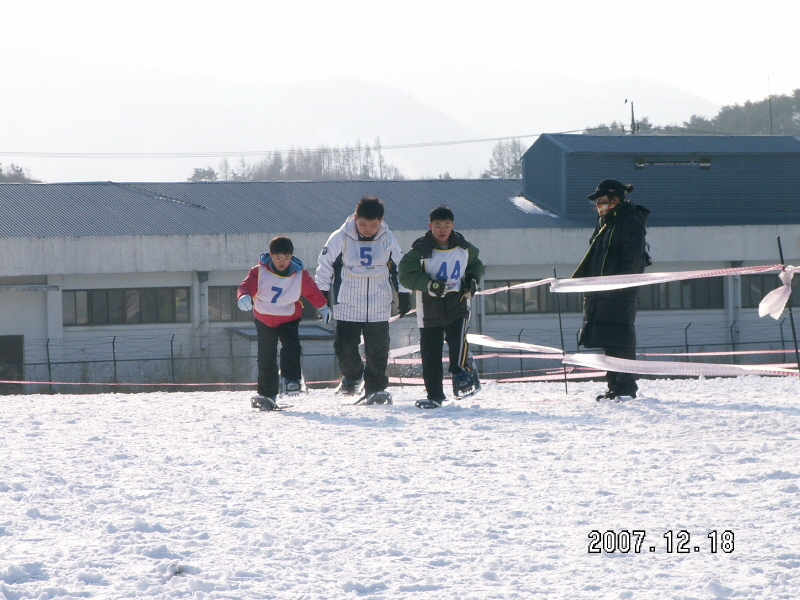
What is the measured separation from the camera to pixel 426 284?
725 cm

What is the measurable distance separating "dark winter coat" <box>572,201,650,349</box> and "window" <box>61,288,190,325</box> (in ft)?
72.9

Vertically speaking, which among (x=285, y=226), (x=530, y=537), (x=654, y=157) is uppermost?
(x=654, y=157)

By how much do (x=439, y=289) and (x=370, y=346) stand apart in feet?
3.14

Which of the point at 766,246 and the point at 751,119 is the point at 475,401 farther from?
the point at 751,119

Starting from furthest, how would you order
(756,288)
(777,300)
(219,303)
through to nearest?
(756,288), (219,303), (777,300)

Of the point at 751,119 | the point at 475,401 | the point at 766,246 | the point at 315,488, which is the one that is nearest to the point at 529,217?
the point at 766,246

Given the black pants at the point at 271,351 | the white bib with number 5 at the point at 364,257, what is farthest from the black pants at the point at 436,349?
the black pants at the point at 271,351

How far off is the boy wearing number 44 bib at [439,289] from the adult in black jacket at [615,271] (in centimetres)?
99

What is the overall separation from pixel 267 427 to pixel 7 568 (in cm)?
342

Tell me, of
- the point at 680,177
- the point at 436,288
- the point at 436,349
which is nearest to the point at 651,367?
the point at 436,349

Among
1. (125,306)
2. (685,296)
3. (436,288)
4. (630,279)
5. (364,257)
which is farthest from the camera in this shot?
(685,296)

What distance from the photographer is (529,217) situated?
108 ft

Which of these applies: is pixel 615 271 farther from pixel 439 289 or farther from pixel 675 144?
pixel 675 144

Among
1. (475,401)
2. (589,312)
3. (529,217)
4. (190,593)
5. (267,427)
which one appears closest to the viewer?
(190,593)
